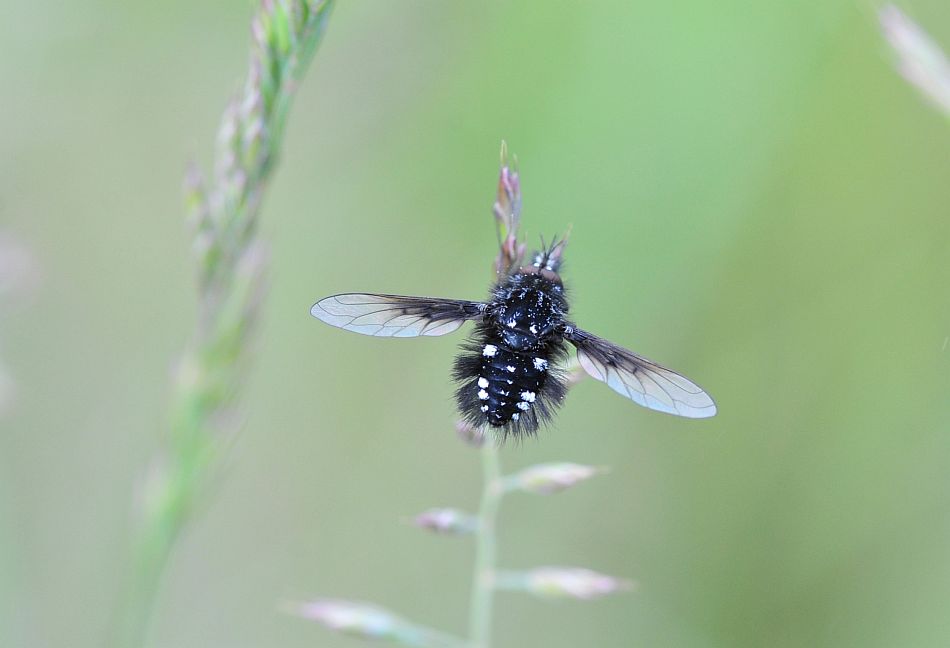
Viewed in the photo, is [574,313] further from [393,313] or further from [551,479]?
[551,479]

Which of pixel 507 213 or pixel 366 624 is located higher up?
pixel 507 213

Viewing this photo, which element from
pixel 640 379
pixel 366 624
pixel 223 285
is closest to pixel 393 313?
pixel 223 285

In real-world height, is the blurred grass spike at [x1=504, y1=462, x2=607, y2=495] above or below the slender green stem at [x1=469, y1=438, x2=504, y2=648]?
above

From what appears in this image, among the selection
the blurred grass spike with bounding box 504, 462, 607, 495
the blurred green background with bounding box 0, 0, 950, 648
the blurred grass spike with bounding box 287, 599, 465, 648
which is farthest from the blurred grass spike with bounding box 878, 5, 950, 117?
the blurred green background with bounding box 0, 0, 950, 648

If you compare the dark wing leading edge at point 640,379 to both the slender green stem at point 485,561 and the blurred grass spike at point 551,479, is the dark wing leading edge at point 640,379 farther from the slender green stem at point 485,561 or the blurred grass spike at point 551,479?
the slender green stem at point 485,561

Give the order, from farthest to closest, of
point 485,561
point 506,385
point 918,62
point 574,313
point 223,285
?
point 574,313, point 506,385, point 223,285, point 918,62, point 485,561

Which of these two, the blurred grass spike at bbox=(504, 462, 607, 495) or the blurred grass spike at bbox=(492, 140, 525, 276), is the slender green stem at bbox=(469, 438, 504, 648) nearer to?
the blurred grass spike at bbox=(504, 462, 607, 495)

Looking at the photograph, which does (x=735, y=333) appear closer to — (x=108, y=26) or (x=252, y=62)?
(x=252, y=62)
